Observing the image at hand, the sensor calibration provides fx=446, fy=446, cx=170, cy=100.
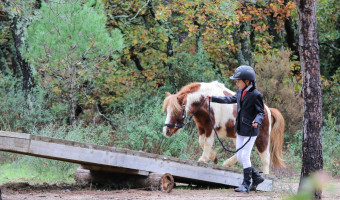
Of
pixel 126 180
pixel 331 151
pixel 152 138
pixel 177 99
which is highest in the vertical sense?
pixel 177 99

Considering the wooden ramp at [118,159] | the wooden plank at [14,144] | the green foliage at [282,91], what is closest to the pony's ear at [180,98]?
the wooden ramp at [118,159]

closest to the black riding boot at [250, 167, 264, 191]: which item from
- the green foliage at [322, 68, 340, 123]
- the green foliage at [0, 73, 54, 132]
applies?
the green foliage at [0, 73, 54, 132]

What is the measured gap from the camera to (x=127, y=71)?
48.1 feet

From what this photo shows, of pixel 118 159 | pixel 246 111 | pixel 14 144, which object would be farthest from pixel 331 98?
pixel 14 144

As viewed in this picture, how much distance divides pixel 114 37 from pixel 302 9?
623cm

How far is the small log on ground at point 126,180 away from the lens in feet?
21.9

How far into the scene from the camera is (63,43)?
10.6m

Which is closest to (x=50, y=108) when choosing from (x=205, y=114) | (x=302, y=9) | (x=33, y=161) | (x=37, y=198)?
(x=33, y=161)

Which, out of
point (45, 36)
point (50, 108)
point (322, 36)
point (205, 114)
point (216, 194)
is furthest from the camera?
point (322, 36)

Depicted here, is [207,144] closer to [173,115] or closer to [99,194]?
[173,115]

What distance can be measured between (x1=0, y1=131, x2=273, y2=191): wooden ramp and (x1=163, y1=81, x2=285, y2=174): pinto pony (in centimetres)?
70

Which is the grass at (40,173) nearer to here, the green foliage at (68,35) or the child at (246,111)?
the green foliage at (68,35)

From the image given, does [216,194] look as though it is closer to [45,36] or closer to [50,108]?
[45,36]

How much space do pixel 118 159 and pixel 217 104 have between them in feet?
7.89
